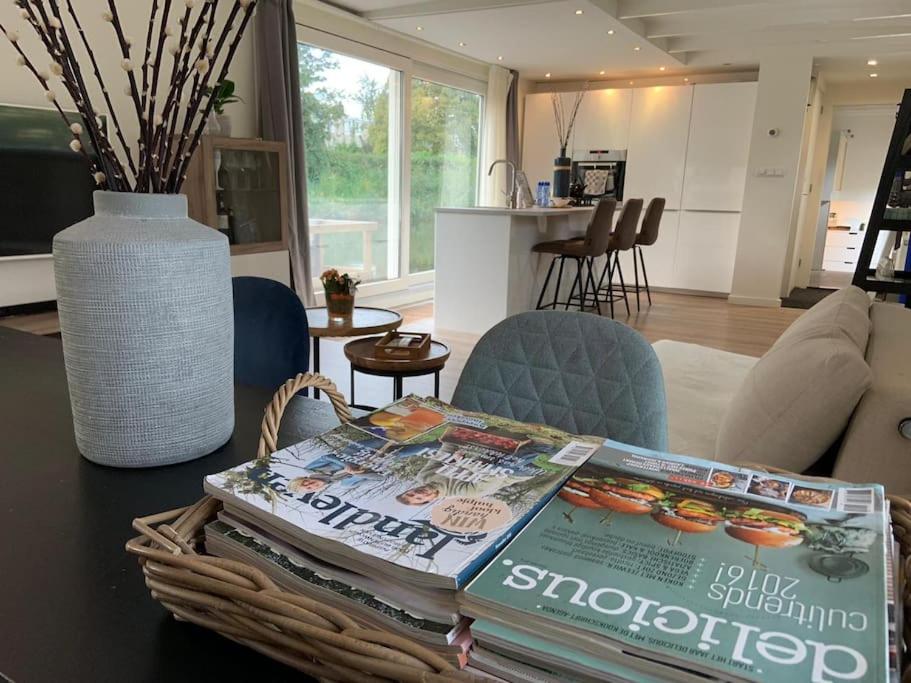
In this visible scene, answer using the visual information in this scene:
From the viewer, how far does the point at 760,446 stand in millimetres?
1512

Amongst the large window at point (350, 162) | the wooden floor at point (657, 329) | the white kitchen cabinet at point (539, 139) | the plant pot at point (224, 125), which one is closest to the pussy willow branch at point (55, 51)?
the wooden floor at point (657, 329)

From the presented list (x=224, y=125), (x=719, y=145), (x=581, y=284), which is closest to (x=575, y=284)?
(x=581, y=284)

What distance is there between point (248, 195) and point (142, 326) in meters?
3.74

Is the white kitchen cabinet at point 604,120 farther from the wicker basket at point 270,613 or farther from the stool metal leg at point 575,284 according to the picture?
the wicker basket at point 270,613

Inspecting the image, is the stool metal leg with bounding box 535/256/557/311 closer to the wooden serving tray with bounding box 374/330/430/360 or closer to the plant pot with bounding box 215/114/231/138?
the plant pot with bounding box 215/114/231/138

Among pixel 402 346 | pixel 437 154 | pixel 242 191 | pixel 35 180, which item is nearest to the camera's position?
pixel 402 346

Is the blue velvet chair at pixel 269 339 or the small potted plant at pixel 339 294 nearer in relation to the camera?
the blue velvet chair at pixel 269 339

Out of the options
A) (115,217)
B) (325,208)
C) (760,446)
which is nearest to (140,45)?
(325,208)

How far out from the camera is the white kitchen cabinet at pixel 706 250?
684cm

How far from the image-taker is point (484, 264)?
4820 mm

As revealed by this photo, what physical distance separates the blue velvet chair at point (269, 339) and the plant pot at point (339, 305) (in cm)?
109

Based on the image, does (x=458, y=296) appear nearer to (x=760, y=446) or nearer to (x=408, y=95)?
(x=408, y=95)

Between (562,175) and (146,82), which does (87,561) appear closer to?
(146,82)

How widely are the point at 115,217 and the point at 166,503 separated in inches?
12.8
